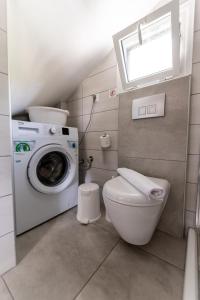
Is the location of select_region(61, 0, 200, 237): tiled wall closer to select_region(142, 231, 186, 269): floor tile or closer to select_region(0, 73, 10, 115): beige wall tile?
select_region(142, 231, 186, 269): floor tile

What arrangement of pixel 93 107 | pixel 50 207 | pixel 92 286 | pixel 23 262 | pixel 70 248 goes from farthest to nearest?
1. pixel 93 107
2. pixel 50 207
3. pixel 70 248
4. pixel 23 262
5. pixel 92 286

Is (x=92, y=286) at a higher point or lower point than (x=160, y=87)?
lower

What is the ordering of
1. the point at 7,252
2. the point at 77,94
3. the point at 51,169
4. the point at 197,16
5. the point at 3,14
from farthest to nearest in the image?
the point at 77,94
the point at 51,169
the point at 197,16
the point at 7,252
the point at 3,14

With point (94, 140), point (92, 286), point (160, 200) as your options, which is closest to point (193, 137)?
point (160, 200)

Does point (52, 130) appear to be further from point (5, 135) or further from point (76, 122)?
point (76, 122)

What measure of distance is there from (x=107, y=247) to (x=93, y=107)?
4.27 feet

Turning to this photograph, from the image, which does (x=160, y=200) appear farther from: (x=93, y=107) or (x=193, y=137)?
(x=93, y=107)

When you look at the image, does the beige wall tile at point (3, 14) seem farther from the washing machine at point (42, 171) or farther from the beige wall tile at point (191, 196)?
the beige wall tile at point (191, 196)

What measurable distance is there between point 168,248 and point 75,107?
1.65 meters

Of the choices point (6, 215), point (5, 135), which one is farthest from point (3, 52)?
point (6, 215)

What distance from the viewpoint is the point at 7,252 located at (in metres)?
0.79

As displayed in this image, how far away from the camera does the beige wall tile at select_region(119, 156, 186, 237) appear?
107 cm

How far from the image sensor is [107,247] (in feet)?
3.24

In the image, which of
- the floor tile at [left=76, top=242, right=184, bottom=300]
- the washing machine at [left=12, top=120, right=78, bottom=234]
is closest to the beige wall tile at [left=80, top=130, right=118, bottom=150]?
the washing machine at [left=12, top=120, right=78, bottom=234]
